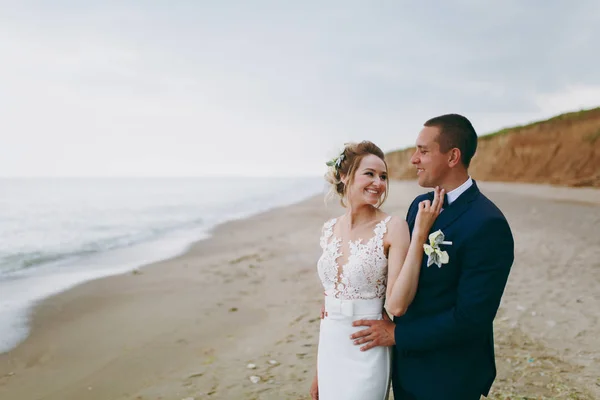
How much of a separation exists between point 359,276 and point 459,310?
62cm

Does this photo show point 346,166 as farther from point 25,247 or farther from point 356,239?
point 25,247

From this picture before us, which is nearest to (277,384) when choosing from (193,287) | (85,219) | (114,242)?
(193,287)

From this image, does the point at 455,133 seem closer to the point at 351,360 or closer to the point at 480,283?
the point at 480,283

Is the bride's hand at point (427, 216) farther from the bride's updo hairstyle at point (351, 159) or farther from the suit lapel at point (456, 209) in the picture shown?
the bride's updo hairstyle at point (351, 159)

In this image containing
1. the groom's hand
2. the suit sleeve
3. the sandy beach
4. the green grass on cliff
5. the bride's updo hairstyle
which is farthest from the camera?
the green grass on cliff

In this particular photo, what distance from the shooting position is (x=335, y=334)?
106 inches

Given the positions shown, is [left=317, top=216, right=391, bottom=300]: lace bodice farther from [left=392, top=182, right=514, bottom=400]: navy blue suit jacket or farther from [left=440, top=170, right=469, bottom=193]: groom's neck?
[left=440, top=170, right=469, bottom=193]: groom's neck

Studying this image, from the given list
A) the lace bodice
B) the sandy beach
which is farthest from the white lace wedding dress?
the sandy beach

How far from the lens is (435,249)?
2184 millimetres

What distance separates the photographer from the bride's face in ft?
8.70

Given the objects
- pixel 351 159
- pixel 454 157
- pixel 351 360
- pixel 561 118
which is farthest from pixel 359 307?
pixel 561 118

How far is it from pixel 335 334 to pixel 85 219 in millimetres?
29443

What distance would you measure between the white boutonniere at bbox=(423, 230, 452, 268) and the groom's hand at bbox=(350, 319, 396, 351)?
50 cm

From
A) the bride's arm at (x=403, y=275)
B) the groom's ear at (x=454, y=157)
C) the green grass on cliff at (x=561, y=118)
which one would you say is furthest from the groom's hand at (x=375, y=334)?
the green grass on cliff at (x=561, y=118)
